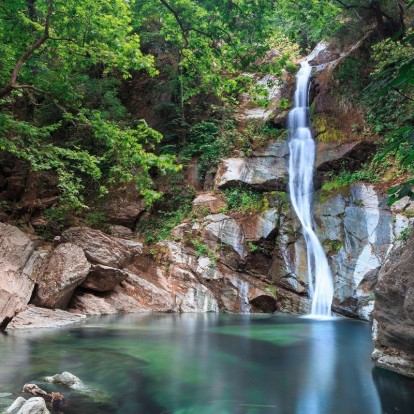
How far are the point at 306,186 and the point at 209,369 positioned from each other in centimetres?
1077

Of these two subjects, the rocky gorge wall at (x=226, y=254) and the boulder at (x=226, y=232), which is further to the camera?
the boulder at (x=226, y=232)

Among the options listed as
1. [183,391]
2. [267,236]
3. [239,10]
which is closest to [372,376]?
[183,391]

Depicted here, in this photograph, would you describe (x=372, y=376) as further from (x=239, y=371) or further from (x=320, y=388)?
(x=239, y=371)

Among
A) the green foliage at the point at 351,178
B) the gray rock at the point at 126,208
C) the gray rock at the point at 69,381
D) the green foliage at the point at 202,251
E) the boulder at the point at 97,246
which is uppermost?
the green foliage at the point at 351,178

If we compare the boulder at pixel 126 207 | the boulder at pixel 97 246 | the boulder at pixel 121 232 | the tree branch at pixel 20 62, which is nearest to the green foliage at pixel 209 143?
the boulder at pixel 126 207

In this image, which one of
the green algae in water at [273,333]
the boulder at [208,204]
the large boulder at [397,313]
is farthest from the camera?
the boulder at [208,204]

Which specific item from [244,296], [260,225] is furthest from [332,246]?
[244,296]

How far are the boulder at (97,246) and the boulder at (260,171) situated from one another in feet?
19.3

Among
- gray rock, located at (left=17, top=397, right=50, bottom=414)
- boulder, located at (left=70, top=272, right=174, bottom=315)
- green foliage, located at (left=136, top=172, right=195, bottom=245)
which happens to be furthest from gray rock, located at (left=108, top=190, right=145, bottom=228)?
gray rock, located at (left=17, top=397, right=50, bottom=414)

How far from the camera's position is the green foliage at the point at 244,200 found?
52.2ft

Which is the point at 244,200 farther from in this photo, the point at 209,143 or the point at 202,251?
the point at 209,143

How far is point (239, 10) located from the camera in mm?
5500

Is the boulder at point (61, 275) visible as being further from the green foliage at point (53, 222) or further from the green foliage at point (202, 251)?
the green foliage at point (202, 251)

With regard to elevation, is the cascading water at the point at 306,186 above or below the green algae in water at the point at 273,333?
above
